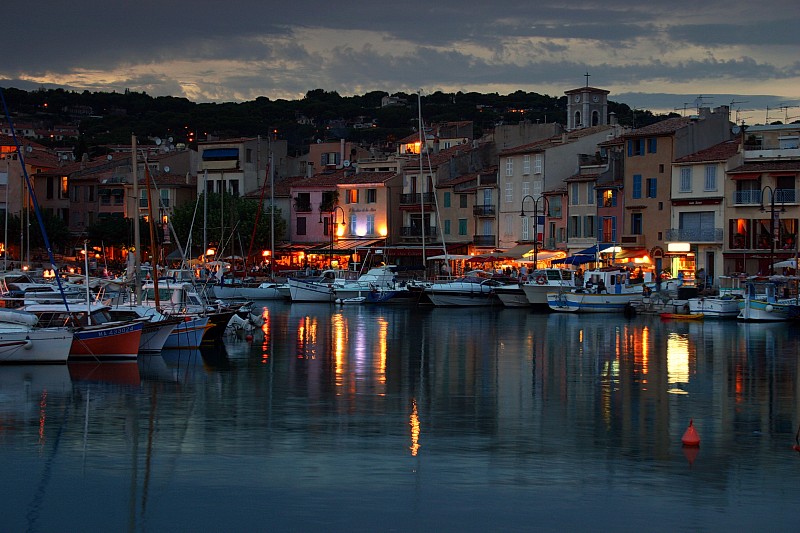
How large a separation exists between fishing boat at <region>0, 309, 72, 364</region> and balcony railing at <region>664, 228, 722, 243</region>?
4716 cm

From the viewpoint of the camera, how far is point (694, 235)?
74938 mm

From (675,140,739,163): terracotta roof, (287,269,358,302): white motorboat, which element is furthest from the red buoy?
(287,269,358,302): white motorboat

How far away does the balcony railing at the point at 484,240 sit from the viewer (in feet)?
298

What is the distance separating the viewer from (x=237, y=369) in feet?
127

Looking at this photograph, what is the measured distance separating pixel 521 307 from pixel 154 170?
1999 inches

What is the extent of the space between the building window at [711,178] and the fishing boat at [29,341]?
48.4 meters

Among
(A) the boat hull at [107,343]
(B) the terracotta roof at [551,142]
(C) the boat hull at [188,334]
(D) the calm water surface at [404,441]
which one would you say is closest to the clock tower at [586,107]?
(B) the terracotta roof at [551,142]

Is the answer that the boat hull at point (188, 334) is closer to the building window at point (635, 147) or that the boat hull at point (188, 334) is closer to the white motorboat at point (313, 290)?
the white motorboat at point (313, 290)

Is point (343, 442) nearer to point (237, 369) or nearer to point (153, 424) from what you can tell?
point (153, 424)

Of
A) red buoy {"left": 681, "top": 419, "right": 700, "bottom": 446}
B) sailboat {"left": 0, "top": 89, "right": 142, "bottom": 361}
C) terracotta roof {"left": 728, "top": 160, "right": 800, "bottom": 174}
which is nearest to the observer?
red buoy {"left": 681, "top": 419, "right": 700, "bottom": 446}

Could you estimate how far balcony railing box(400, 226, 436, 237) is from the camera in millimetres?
95562

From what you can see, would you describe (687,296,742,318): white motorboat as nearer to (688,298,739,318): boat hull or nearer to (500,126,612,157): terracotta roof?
(688,298,739,318): boat hull

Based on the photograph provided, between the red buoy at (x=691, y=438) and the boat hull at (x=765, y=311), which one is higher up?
the boat hull at (x=765, y=311)

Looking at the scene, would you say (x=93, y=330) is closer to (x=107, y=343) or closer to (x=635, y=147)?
(x=107, y=343)
